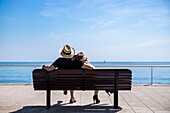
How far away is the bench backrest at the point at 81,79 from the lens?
483cm

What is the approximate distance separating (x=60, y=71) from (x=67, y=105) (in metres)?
0.92

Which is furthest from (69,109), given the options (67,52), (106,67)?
(106,67)

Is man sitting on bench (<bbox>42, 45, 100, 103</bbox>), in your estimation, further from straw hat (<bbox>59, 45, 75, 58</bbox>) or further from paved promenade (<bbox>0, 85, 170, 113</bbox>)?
paved promenade (<bbox>0, 85, 170, 113</bbox>)

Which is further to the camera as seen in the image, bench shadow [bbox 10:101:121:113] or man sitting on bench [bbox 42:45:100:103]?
man sitting on bench [bbox 42:45:100:103]

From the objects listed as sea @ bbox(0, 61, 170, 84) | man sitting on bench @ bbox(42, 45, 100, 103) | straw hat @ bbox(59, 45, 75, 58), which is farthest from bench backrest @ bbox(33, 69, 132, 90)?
sea @ bbox(0, 61, 170, 84)

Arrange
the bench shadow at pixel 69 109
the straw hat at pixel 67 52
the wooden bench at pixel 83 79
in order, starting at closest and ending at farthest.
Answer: the bench shadow at pixel 69 109 → the wooden bench at pixel 83 79 → the straw hat at pixel 67 52

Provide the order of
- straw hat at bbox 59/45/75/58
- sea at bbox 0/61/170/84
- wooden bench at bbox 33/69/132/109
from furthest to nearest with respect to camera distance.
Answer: sea at bbox 0/61/170/84, straw hat at bbox 59/45/75/58, wooden bench at bbox 33/69/132/109

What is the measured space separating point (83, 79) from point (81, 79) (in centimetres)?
4

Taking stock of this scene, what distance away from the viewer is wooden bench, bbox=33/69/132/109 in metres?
4.83

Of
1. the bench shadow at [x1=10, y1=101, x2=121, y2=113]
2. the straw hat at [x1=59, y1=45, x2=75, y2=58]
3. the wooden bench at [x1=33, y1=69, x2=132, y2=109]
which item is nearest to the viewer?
the bench shadow at [x1=10, y1=101, x2=121, y2=113]

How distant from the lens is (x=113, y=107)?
5078 mm

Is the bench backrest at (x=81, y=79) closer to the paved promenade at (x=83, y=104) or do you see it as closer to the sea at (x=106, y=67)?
the paved promenade at (x=83, y=104)

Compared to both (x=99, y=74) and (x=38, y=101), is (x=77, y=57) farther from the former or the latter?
(x=38, y=101)

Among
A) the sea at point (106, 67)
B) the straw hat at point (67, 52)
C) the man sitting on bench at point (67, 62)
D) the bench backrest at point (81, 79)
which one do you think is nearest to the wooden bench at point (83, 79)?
the bench backrest at point (81, 79)
